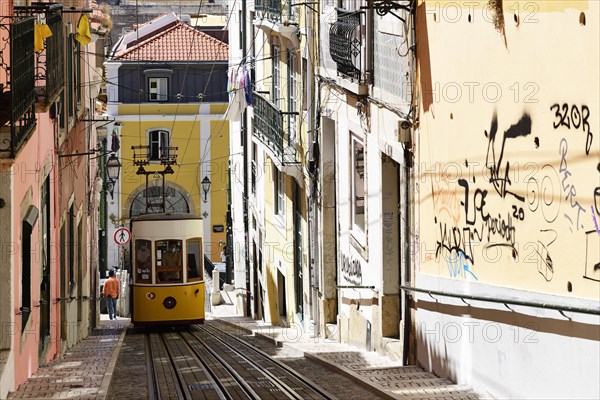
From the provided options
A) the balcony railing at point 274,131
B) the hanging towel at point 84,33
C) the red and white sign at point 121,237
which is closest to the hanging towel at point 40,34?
the hanging towel at point 84,33

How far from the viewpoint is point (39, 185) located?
14305mm

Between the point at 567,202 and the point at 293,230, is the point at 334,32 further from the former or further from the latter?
the point at 567,202

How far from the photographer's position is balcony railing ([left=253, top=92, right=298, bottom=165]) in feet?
77.0

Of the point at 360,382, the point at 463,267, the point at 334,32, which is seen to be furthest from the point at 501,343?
the point at 334,32

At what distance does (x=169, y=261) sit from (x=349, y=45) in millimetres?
8549

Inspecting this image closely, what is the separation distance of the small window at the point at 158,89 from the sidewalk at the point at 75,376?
104 feet

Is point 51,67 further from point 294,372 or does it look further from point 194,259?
point 194,259

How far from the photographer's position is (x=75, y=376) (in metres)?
13.2

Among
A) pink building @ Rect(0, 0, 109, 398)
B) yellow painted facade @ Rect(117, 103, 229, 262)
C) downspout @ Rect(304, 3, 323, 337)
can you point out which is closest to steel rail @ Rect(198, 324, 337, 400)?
downspout @ Rect(304, 3, 323, 337)

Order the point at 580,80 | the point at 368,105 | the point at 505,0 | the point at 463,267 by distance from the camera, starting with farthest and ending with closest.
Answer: the point at 368,105
the point at 463,267
the point at 505,0
the point at 580,80

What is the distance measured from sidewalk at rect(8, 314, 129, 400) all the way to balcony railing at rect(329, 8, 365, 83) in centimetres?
511

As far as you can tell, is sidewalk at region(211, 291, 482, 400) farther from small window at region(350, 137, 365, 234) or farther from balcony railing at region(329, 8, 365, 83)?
balcony railing at region(329, 8, 365, 83)

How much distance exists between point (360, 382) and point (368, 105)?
515 centimetres

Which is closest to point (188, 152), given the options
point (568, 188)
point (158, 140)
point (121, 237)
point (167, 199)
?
point (158, 140)
